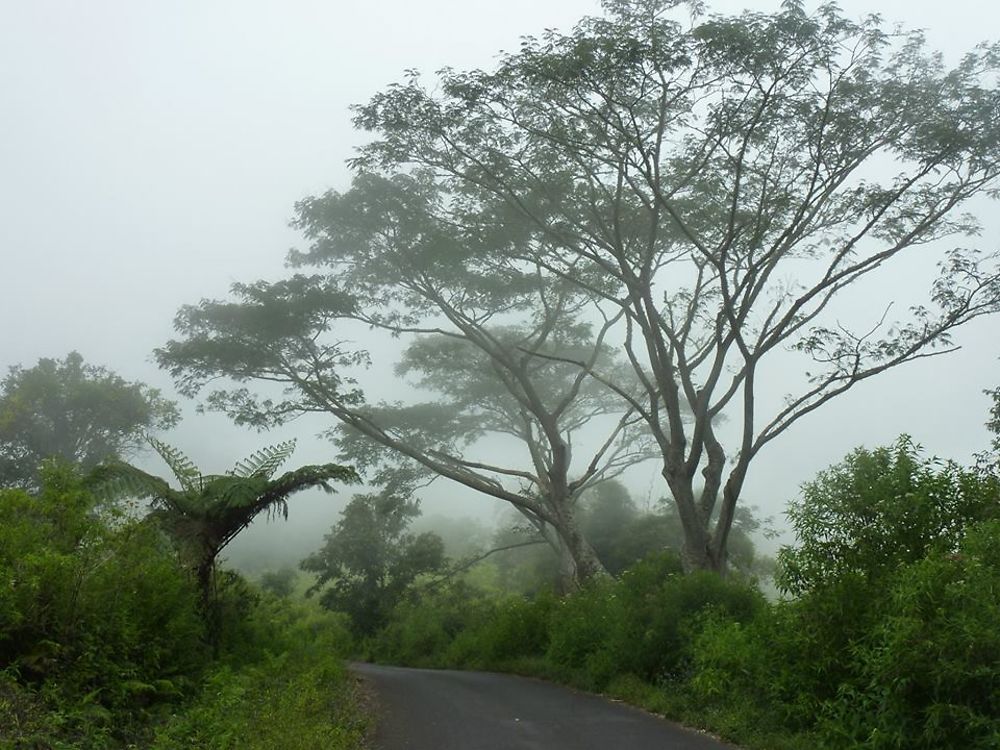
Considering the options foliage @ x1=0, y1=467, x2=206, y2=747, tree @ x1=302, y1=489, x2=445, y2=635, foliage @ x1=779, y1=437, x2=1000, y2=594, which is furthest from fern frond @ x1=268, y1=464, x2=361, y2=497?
tree @ x1=302, y1=489, x2=445, y2=635

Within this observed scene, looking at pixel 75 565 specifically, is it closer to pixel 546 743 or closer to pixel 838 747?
pixel 546 743

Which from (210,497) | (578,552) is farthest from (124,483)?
(578,552)

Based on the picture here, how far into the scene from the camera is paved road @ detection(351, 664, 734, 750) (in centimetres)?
941

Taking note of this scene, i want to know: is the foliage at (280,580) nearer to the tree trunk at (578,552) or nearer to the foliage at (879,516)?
the tree trunk at (578,552)

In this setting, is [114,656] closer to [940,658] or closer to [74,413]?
[940,658]

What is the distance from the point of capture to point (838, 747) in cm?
779

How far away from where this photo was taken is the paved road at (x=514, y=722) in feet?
30.9

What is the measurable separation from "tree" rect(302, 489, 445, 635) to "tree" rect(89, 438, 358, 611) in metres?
18.5

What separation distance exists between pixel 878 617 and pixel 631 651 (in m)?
6.05

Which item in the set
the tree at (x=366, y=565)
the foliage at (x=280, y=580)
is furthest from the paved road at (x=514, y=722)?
the foliage at (x=280, y=580)

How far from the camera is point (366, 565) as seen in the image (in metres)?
33.2

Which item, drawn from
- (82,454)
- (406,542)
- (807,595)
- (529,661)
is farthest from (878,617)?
(82,454)

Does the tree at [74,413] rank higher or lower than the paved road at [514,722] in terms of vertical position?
higher

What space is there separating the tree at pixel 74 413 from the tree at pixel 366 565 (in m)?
7.13
